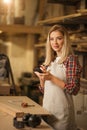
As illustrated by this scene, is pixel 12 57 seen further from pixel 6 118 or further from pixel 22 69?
pixel 6 118

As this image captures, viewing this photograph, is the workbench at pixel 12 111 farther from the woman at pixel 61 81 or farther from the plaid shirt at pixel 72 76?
the plaid shirt at pixel 72 76

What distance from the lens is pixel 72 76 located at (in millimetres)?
2568

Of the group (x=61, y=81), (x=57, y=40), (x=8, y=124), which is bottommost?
(x=8, y=124)

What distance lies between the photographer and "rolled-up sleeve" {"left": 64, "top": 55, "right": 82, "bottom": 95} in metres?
2.55

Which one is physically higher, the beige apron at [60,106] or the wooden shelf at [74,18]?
the wooden shelf at [74,18]

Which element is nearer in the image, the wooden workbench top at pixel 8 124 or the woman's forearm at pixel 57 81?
the wooden workbench top at pixel 8 124

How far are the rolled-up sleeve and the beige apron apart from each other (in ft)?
0.27

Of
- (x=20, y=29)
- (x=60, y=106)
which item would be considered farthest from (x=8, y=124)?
(x=20, y=29)

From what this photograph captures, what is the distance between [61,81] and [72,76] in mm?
99

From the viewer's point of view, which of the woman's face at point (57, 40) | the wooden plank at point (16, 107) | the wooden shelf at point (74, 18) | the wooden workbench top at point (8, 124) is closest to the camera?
the wooden workbench top at point (8, 124)

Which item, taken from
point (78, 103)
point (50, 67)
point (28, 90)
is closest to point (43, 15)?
point (28, 90)

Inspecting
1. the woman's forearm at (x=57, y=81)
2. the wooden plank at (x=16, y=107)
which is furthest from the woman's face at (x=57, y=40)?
the wooden plank at (x=16, y=107)

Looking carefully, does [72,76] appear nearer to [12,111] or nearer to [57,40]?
[57,40]

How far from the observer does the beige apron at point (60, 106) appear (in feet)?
8.73
